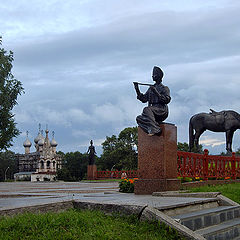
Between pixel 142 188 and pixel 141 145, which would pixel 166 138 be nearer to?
pixel 141 145

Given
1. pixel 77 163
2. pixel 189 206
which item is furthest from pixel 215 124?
pixel 77 163

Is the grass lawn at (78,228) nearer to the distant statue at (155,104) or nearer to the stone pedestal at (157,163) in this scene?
the stone pedestal at (157,163)

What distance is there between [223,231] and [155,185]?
13.0 feet

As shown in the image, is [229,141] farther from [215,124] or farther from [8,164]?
[8,164]

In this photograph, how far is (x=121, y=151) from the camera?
55.4m

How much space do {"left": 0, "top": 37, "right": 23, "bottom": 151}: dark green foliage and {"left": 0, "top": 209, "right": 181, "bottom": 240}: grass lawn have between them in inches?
902

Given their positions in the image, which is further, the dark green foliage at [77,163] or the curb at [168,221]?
the dark green foliage at [77,163]

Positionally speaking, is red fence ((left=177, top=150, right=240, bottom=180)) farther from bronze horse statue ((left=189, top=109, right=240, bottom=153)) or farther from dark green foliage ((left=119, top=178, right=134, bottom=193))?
bronze horse statue ((left=189, top=109, right=240, bottom=153))

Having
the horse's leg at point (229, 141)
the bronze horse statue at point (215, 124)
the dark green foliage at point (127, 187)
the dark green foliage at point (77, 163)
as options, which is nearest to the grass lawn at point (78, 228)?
the dark green foliage at point (127, 187)

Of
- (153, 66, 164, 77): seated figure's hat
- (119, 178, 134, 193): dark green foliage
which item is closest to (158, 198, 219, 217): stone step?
(119, 178, 134, 193): dark green foliage

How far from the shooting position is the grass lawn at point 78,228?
4.15 metres

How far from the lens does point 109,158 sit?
5734cm

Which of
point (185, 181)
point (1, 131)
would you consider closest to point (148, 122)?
point (185, 181)

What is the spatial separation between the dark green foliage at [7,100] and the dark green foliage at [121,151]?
2807cm
